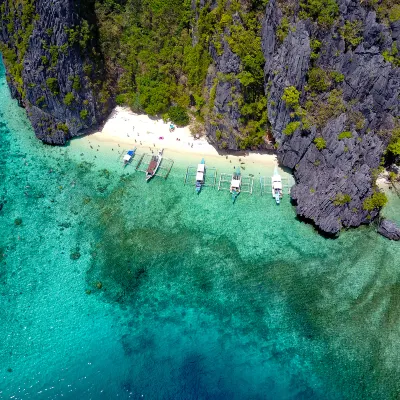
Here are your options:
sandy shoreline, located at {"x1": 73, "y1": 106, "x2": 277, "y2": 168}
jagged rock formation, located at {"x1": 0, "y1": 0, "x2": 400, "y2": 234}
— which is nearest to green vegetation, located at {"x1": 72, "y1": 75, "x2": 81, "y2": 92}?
jagged rock formation, located at {"x1": 0, "y1": 0, "x2": 400, "y2": 234}

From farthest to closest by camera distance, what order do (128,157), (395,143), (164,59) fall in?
(164,59)
(128,157)
(395,143)

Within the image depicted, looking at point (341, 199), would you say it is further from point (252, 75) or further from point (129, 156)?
point (129, 156)

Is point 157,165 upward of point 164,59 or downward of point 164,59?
downward

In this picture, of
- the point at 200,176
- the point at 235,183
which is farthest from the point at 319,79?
the point at 200,176

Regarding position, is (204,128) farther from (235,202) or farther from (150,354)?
(150,354)

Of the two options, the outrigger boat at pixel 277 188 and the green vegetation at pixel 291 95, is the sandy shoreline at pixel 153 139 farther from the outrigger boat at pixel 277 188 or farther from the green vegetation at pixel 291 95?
the green vegetation at pixel 291 95

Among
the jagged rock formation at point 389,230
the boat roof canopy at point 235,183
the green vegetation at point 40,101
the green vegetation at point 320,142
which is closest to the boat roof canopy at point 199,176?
the boat roof canopy at point 235,183

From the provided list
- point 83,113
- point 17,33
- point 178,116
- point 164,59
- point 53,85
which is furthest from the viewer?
point 164,59
